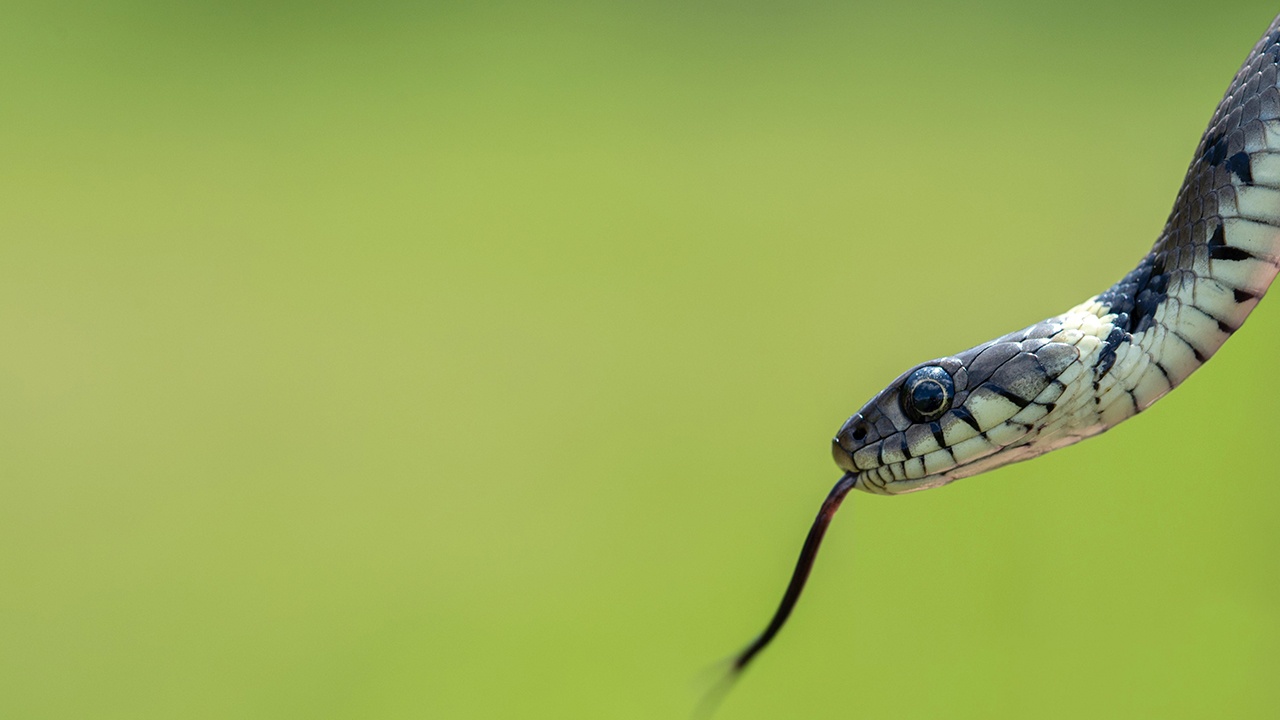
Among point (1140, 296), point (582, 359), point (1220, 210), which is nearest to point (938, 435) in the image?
point (1140, 296)

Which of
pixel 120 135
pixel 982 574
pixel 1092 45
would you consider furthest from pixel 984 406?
pixel 120 135

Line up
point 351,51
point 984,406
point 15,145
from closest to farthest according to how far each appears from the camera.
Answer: point 984,406 < point 15,145 < point 351,51

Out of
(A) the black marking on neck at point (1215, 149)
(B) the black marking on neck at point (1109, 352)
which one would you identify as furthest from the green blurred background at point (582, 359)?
(A) the black marking on neck at point (1215, 149)

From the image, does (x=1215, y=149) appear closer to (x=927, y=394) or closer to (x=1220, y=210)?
(x=1220, y=210)

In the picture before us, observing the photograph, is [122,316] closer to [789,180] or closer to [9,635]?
[9,635]

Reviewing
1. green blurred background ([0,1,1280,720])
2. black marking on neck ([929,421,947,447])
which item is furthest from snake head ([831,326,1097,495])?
green blurred background ([0,1,1280,720])

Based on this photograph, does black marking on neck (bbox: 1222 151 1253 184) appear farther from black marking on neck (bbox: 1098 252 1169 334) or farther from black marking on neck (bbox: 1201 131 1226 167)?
black marking on neck (bbox: 1098 252 1169 334)

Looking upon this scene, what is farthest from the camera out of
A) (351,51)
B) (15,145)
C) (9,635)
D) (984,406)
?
(351,51)
